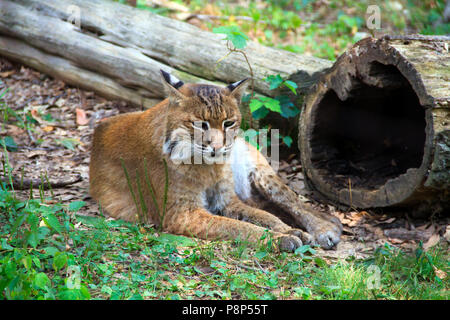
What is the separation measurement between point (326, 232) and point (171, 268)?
1.54 meters

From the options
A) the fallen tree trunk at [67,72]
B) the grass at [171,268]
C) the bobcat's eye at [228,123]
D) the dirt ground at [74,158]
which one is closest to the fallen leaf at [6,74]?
the dirt ground at [74,158]

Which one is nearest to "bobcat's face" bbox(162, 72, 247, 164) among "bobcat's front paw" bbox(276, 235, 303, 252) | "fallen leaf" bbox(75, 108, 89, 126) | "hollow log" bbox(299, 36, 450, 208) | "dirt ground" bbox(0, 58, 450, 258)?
"bobcat's front paw" bbox(276, 235, 303, 252)

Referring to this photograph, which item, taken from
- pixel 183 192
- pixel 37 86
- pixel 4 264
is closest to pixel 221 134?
pixel 183 192

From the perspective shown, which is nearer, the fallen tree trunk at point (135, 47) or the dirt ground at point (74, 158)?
the dirt ground at point (74, 158)

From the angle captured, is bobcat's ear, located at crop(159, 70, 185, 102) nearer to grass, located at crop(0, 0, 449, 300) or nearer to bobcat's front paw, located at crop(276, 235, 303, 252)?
grass, located at crop(0, 0, 449, 300)

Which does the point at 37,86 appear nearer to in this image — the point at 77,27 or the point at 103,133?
the point at 77,27

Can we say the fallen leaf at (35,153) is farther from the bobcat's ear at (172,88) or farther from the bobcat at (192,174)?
the bobcat's ear at (172,88)

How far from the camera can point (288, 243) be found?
13.1 feet

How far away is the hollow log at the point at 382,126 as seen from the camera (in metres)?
3.91

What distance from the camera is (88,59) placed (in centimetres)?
679

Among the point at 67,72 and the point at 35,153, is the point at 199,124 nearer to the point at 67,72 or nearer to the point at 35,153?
the point at 35,153

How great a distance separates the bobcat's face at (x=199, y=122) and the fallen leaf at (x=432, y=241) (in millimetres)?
1840
